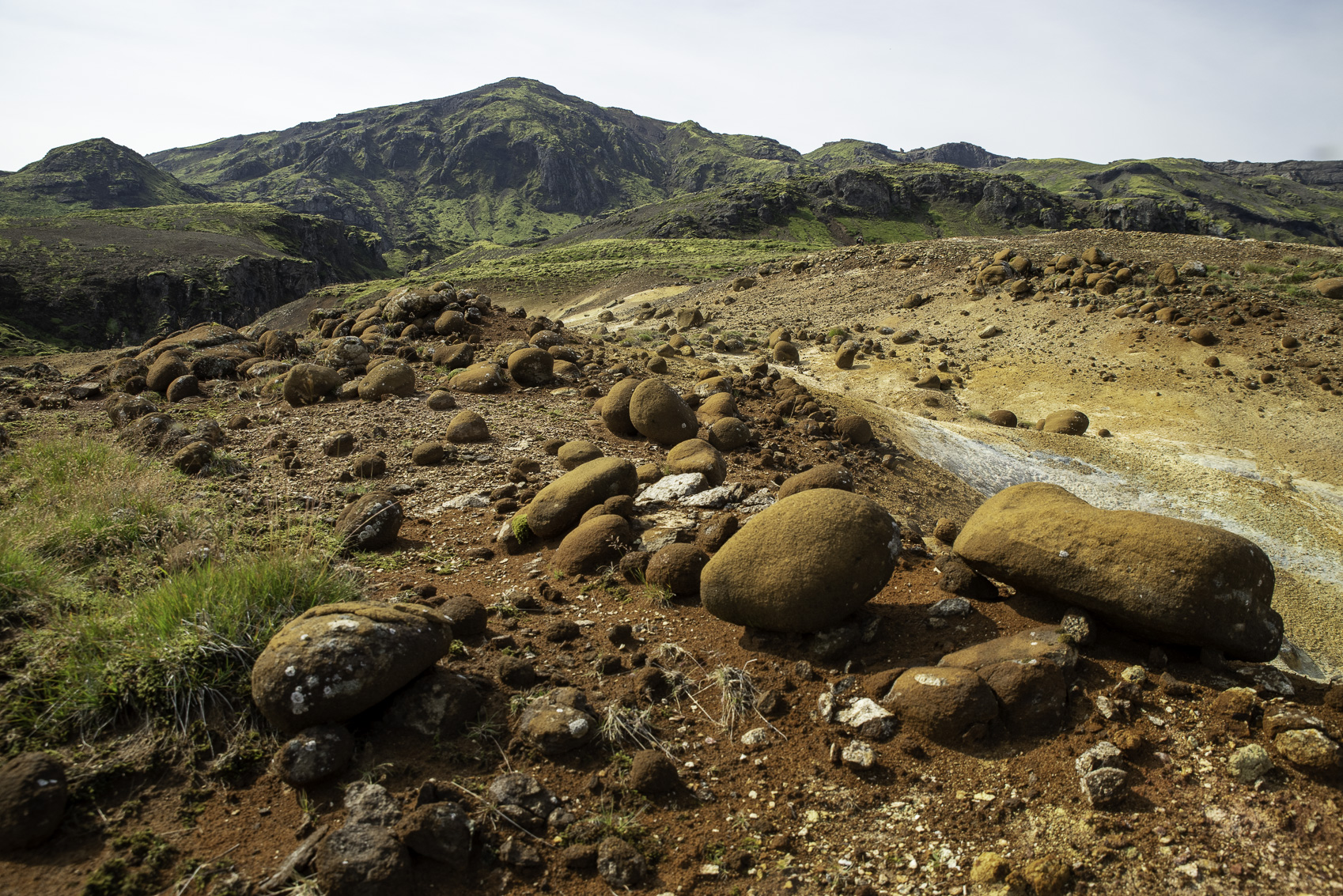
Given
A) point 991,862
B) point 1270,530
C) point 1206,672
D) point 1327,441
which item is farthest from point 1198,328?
point 991,862

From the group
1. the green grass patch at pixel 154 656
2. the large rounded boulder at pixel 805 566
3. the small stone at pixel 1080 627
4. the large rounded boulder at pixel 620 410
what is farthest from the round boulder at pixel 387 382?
the small stone at pixel 1080 627

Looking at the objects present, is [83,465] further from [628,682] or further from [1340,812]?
[1340,812]

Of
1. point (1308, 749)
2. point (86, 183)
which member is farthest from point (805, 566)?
point (86, 183)

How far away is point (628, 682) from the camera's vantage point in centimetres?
426

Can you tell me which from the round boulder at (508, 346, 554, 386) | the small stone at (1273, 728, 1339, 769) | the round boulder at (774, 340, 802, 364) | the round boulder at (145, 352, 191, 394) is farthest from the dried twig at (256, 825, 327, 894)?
the round boulder at (774, 340, 802, 364)

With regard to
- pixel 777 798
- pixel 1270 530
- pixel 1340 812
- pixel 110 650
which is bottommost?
pixel 1270 530

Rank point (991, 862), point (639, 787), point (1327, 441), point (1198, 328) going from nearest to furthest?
point (991, 862) < point (639, 787) < point (1327, 441) < point (1198, 328)

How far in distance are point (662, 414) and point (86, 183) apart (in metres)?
143

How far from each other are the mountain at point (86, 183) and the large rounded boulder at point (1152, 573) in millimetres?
134712

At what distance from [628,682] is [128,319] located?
6826 cm

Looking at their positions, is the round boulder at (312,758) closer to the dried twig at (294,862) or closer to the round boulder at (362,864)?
the dried twig at (294,862)

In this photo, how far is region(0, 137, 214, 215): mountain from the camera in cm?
10056

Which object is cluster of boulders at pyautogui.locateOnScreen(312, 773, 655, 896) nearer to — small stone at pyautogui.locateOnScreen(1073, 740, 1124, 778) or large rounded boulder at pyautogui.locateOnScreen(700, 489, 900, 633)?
large rounded boulder at pyautogui.locateOnScreen(700, 489, 900, 633)

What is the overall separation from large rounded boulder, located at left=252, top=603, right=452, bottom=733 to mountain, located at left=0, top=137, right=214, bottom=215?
132 metres
